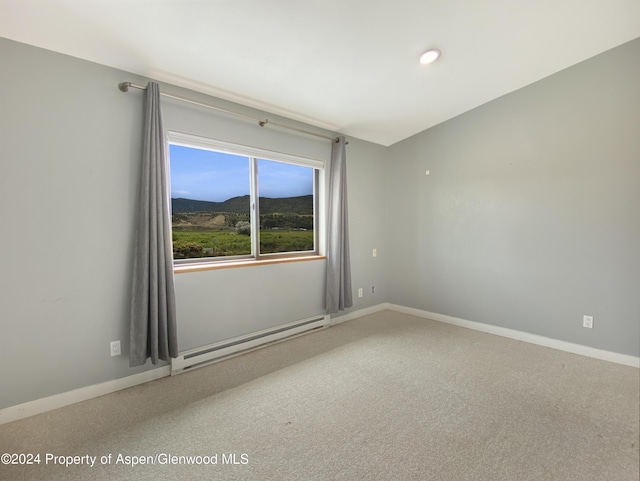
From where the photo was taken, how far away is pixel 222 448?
61.2 inches

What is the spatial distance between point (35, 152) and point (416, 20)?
2.65 m

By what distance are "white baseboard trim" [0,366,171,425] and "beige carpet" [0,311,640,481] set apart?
0.06 metres

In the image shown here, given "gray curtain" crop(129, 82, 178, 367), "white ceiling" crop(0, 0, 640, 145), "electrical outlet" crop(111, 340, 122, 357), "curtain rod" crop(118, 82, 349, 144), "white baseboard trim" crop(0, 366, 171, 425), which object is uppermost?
"white ceiling" crop(0, 0, 640, 145)

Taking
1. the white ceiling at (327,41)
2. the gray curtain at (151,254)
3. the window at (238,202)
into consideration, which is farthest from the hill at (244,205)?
the white ceiling at (327,41)

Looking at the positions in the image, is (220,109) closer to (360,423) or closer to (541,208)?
(360,423)

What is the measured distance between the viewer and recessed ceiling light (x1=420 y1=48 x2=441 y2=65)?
2271 mm

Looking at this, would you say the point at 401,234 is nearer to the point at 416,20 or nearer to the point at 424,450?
the point at 416,20

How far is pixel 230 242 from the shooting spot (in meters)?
2.94

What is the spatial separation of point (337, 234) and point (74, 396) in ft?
8.68

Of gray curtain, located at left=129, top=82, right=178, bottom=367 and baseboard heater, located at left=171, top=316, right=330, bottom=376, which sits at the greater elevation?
gray curtain, located at left=129, top=82, right=178, bottom=367

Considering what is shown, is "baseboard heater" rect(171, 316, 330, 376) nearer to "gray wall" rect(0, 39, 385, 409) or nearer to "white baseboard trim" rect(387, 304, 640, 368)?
"gray wall" rect(0, 39, 385, 409)

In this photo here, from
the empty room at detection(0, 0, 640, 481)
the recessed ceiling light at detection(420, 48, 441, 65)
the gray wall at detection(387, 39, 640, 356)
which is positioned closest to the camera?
the empty room at detection(0, 0, 640, 481)

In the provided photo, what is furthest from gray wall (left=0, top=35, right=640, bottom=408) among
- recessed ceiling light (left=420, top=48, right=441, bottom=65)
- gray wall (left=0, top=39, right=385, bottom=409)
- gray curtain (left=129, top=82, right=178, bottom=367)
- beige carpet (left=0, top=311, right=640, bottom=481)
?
recessed ceiling light (left=420, top=48, right=441, bottom=65)

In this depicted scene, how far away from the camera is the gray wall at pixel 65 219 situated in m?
1.77
